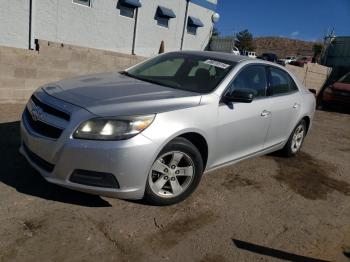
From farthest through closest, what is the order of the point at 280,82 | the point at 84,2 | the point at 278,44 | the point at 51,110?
the point at 278,44 < the point at 84,2 < the point at 280,82 < the point at 51,110

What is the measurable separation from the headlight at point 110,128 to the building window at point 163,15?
13.8 m

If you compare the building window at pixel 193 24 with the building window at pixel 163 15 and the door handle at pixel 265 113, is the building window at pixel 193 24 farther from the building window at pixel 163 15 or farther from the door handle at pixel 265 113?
the door handle at pixel 265 113

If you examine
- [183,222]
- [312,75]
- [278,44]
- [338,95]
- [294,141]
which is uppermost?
[278,44]

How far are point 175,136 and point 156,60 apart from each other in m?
1.95

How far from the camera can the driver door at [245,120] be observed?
4051 mm

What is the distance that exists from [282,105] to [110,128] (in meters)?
2.77

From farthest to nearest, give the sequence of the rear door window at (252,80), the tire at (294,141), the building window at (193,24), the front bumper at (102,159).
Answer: the building window at (193,24), the tire at (294,141), the rear door window at (252,80), the front bumper at (102,159)

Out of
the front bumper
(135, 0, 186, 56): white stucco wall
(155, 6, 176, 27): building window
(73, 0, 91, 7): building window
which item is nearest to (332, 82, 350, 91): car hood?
(155, 6, 176, 27): building window

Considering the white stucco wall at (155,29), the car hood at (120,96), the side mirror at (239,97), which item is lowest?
the car hood at (120,96)

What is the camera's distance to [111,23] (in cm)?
1438

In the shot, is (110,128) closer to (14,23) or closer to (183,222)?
(183,222)

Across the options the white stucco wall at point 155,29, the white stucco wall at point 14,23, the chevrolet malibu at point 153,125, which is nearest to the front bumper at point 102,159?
the chevrolet malibu at point 153,125

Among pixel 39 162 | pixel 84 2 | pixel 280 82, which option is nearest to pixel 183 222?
pixel 39 162

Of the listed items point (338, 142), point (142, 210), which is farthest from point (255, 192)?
point (338, 142)
